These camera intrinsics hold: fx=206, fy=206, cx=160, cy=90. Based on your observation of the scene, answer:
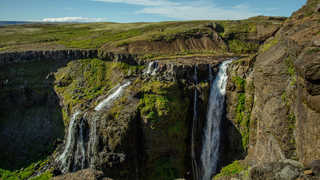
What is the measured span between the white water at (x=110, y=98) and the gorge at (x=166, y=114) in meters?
0.26

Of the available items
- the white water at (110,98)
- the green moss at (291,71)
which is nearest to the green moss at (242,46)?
the green moss at (291,71)

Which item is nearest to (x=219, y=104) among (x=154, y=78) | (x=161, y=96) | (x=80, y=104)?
(x=161, y=96)

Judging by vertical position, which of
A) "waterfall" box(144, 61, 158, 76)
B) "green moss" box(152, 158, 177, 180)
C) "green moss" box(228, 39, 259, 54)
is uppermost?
"green moss" box(228, 39, 259, 54)

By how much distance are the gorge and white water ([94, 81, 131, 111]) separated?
265 mm

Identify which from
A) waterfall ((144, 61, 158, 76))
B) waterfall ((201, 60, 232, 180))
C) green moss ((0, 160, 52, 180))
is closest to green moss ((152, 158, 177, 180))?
waterfall ((201, 60, 232, 180))

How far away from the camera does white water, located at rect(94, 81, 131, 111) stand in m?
29.2

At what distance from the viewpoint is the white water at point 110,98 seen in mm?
29172

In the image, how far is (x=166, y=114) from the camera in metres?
26.5

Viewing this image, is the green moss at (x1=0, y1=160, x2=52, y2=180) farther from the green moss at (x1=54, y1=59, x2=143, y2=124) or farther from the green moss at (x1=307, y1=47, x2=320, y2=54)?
the green moss at (x1=307, y1=47, x2=320, y2=54)

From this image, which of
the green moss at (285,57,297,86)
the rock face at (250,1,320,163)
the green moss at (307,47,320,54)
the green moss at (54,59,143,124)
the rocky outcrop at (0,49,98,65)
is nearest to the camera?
the green moss at (307,47,320,54)

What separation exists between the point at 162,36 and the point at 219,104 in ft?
92.5

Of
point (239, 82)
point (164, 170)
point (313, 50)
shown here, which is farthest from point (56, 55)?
point (313, 50)

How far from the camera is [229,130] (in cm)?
2733

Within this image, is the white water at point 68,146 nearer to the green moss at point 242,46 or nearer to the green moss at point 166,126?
the green moss at point 166,126
